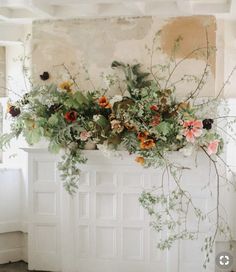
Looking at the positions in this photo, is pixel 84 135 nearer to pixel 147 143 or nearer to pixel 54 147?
pixel 54 147

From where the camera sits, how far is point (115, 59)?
443 centimetres

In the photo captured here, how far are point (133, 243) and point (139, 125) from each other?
1.19m

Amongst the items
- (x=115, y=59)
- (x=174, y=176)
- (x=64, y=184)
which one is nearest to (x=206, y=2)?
(x=115, y=59)

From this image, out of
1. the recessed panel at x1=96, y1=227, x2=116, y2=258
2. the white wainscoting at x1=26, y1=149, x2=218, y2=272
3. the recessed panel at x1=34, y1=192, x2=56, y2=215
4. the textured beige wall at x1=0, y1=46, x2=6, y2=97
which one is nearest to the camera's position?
the white wainscoting at x1=26, y1=149, x2=218, y2=272

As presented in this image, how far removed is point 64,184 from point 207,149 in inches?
52.8

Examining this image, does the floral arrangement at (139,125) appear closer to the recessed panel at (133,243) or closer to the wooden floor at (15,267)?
the recessed panel at (133,243)

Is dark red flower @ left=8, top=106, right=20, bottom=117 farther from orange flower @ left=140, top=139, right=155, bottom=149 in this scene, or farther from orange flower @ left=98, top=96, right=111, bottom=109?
orange flower @ left=140, top=139, right=155, bottom=149

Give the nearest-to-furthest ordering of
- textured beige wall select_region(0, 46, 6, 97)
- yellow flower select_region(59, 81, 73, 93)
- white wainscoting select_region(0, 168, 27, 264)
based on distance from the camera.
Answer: yellow flower select_region(59, 81, 73, 93) < white wainscoting select_region(0, 168, 27, 264) < textured beige wall select_region(0, 46, 6, 97)

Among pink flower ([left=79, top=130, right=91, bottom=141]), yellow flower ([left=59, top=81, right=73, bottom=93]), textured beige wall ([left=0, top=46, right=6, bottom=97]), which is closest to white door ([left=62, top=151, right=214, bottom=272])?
pink flower ([left=79, top=130, right=91, bottom=141])

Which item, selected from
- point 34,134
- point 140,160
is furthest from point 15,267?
point 140,160

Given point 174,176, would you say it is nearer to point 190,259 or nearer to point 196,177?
point 196,177

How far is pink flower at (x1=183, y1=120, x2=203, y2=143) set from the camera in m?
3.91

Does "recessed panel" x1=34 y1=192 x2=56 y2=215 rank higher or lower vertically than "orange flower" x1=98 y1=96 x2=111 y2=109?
lower

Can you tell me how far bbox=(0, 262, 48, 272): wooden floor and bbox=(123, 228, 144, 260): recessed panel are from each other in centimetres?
106
